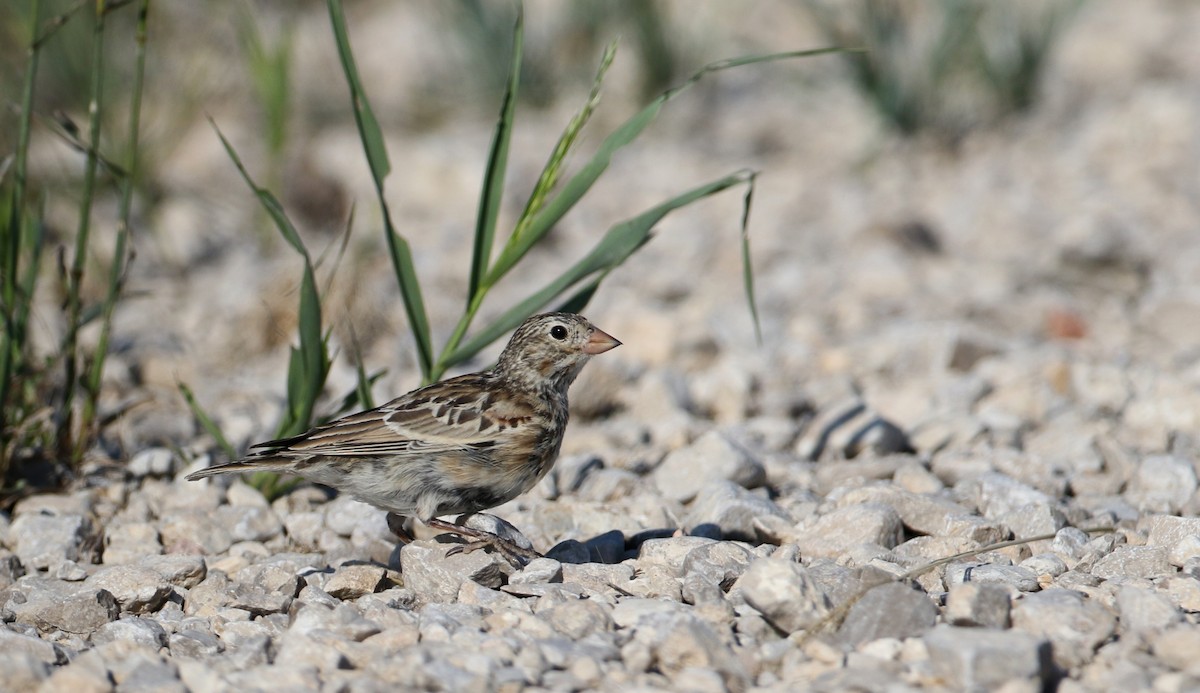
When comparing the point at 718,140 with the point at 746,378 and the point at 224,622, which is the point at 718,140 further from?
the point at 224,622

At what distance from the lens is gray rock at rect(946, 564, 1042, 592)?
3.55 m

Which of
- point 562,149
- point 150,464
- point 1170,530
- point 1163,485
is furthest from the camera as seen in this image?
point 150,464

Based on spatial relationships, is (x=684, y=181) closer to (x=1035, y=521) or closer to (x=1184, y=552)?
(x=1035, y=521)

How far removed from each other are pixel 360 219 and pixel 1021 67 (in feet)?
13.7

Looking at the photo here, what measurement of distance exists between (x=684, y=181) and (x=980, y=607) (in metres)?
5.57

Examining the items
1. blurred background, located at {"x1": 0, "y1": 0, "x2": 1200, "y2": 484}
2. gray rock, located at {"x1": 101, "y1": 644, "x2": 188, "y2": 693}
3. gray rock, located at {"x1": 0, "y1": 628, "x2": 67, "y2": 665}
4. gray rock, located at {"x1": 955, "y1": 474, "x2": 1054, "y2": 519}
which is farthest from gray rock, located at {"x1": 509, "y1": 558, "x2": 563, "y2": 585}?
blurred background, located at {"x1": 0, "y1": 0, "x2": 1200, "y2": 484}

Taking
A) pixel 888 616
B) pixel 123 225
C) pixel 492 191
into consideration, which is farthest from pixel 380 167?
pixel 888 616

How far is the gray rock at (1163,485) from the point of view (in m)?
4.44

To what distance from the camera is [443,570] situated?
370 cm

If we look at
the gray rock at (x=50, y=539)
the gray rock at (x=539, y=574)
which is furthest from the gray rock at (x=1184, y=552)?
the gray rock at (x=50, y=539)

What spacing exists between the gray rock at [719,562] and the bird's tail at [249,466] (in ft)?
3.96

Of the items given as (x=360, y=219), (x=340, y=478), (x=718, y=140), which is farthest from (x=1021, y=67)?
(x=340, y=478)

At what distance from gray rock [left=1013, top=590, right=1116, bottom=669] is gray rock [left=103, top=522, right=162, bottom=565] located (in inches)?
104

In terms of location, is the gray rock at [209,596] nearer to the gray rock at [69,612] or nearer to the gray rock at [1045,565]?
the gray rock at [69,612]
